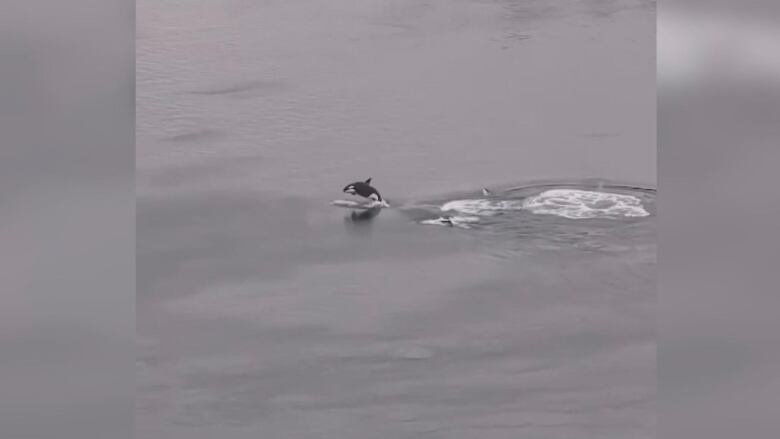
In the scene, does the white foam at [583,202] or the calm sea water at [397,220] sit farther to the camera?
the white foam at [583,202]

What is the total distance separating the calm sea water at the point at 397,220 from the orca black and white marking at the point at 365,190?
0.07 ft

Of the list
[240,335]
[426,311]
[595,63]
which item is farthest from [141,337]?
[595,63]

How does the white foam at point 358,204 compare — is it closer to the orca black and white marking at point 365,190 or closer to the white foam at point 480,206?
the orca black and white marking at point 365,190

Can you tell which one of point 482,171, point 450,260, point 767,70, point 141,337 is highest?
point 767,70

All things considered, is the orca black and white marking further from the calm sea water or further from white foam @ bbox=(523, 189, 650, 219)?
white foam @ bbox=(523, 189, 650, 219)

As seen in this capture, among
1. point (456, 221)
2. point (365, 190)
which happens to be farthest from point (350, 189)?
point (456, 221)

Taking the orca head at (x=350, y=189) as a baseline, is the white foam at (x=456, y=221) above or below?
below

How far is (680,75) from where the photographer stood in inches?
71.3

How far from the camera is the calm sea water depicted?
7.07 feet

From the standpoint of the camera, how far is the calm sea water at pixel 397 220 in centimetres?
215

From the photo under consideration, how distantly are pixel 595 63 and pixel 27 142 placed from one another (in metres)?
1.25

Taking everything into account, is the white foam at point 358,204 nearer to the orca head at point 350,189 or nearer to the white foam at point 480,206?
the orca head at point 350,189

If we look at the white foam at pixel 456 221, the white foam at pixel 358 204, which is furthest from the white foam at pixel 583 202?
the white foam at pixel 358 204

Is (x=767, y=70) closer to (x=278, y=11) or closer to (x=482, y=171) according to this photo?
(x=482, y=171)
